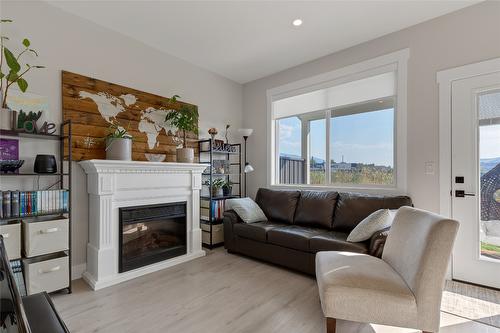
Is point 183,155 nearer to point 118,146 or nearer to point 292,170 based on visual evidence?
point 118,146

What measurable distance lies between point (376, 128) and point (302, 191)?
1.29 metres

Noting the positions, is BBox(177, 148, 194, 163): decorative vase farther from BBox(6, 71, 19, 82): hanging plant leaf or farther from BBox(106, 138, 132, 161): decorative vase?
BBox(6, 71, 19, 82): hanging plant leaf

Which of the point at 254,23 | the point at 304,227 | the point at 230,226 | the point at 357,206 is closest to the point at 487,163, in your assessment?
the point at 357,206

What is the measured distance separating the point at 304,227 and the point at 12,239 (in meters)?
2.91

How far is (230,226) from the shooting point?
354 centimetres

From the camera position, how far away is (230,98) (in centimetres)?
454

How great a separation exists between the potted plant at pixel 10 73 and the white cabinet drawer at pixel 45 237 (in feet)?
2.89

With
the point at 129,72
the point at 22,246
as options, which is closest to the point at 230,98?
the point at 129,72

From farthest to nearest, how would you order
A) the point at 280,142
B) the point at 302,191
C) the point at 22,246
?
the point at 280,142
the point at 302,191
the point at 22,246

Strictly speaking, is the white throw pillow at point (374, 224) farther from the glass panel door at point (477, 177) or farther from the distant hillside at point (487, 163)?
the distant hillside at point (487, 163)

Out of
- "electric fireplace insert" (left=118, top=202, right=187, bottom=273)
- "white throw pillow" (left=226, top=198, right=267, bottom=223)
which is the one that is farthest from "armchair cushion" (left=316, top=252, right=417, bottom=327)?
"electric fireplace insert" (left=118, top=202, right=187, bottom=273)

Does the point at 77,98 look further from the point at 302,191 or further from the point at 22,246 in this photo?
the point at 302,191

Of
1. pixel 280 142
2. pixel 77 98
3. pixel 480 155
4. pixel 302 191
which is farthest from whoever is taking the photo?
pixel 280 142

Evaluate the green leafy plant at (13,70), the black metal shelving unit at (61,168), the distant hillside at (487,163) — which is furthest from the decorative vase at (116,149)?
the distant hillside at (487,163)
